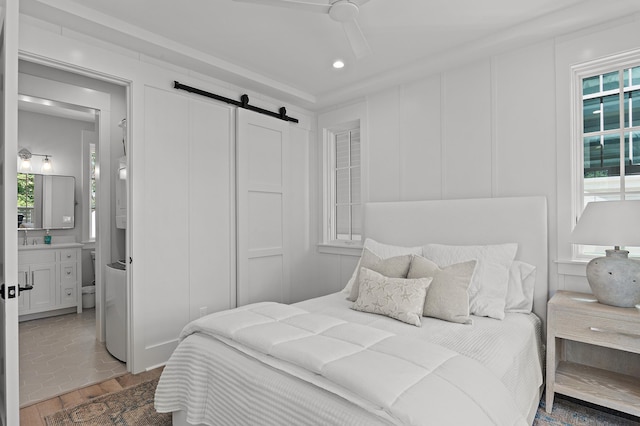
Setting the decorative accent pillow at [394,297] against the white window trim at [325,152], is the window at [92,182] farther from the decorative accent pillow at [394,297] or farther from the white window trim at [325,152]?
the decorative accent pillow at [394,297]

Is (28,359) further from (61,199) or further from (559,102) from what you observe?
(559,102)

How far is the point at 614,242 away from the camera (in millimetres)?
2027

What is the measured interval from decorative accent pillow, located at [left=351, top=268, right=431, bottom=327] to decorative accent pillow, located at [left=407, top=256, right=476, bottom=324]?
7cm

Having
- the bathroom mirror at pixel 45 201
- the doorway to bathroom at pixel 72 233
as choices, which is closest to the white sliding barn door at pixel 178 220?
the doorway to bathroom at pixel 72 233

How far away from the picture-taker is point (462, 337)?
1.98 m

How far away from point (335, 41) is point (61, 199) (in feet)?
15.3

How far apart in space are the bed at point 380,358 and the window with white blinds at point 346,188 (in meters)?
1.28

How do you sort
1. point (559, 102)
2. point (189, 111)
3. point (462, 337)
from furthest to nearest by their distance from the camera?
point (189, 111)
point (559, 102)
point (462, 337)

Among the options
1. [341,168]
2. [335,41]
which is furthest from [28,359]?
[335,41]

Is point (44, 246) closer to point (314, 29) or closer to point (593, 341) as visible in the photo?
point (314, 29)

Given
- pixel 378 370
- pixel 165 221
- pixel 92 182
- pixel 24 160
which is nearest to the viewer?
pixel 378 370

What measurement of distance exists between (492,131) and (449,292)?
1489 mm

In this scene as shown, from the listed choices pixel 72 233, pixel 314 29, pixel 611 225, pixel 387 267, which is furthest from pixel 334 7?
pixel 72 233

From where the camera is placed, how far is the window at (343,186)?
409 centimetres
